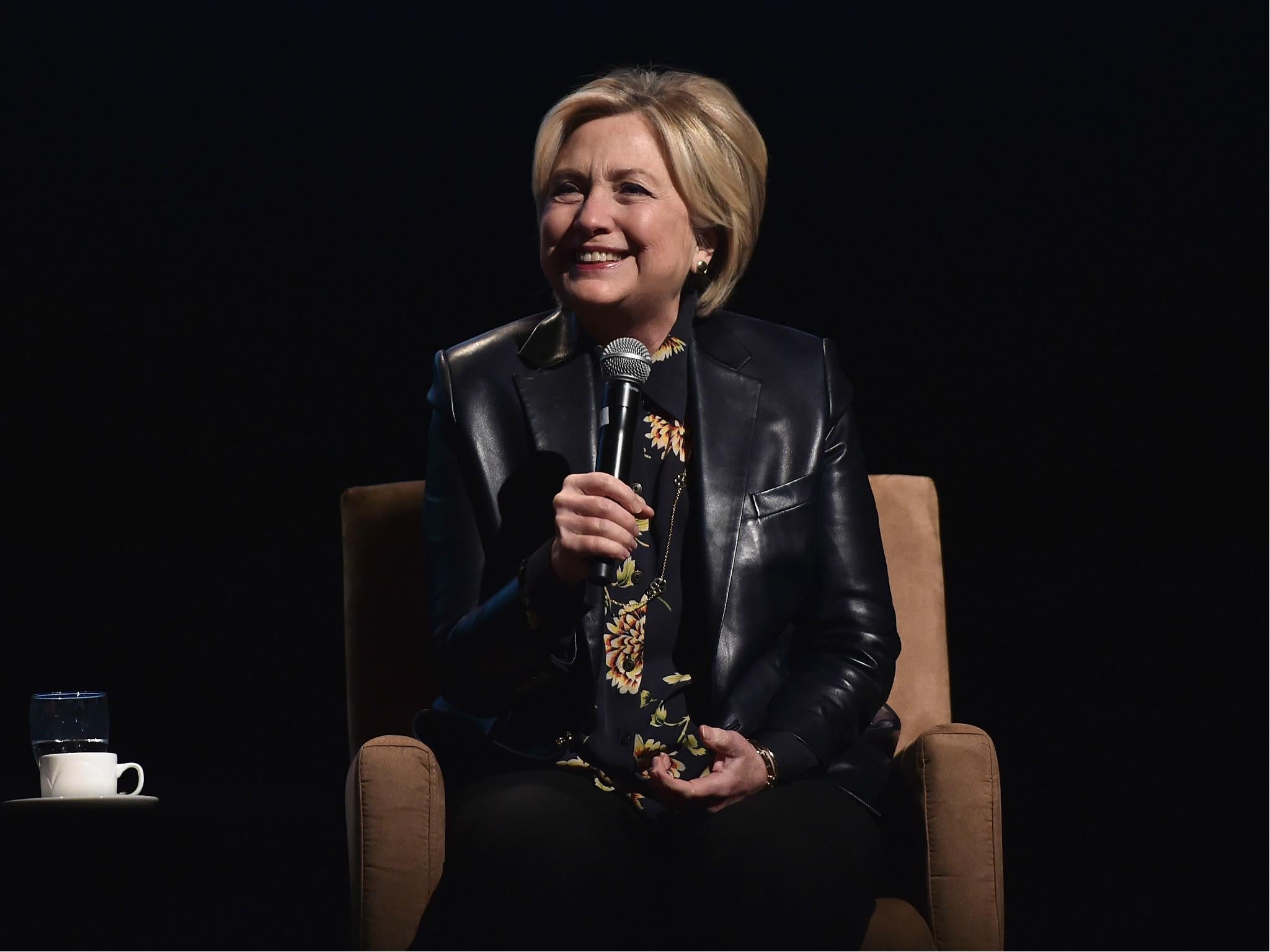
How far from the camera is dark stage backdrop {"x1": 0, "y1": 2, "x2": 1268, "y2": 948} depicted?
2914mm

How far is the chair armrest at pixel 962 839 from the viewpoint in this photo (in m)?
1.63

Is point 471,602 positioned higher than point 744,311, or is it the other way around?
point 744,311

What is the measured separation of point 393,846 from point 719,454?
63 cm

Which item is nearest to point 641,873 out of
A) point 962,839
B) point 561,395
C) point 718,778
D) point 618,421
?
point 718,778

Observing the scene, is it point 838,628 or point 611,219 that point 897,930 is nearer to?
point 838,628

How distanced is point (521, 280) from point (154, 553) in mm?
1013

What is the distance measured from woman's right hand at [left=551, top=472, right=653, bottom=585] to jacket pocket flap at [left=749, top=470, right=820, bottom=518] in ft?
1.19

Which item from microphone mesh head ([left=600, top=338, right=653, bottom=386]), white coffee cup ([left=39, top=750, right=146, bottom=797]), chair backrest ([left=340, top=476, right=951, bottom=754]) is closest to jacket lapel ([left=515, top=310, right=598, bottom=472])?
microphone mesh head ([left=600, top=338, right=653, bottom=386])

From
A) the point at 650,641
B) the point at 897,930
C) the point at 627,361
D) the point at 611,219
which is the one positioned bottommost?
the point at 897,930

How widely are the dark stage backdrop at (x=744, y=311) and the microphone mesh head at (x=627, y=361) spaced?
1.53 m

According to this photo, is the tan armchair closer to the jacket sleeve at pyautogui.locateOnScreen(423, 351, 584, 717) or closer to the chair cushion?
the chair cushion

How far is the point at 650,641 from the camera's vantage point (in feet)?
5.70

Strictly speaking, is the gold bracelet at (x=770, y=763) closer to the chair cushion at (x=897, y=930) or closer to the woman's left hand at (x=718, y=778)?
the woman's left hand at (x=718, y=778)

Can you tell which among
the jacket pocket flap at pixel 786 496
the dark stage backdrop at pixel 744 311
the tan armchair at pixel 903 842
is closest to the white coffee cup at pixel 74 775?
the tan armchair at pixel 903 842
